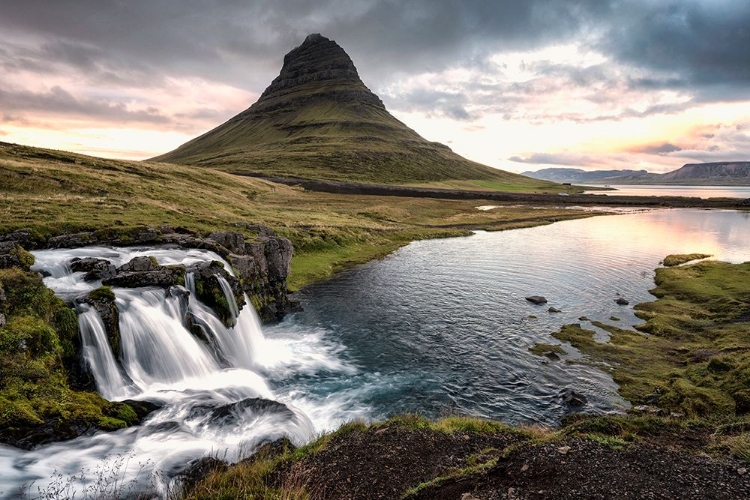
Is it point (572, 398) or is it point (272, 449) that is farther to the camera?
point (572, 398)

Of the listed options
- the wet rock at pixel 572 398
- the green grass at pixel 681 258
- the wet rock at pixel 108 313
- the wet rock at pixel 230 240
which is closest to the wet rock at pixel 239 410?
the wet rock at pixel 108 313

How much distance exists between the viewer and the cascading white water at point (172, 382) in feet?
39.7

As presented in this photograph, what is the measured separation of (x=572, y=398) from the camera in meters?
19.5

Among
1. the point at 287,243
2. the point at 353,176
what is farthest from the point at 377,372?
the point at 353,176

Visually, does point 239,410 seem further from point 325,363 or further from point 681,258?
point 681,258

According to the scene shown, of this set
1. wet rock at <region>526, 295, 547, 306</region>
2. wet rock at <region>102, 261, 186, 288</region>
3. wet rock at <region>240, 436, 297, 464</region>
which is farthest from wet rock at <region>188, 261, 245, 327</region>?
wet rock at <region>526, 295, 547, 306</region>

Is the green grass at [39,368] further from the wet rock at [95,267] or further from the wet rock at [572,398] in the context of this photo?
the wet rock at [572,398]

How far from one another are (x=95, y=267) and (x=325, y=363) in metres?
14.6

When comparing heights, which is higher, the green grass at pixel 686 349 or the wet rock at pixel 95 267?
the wet rock at pixel 95 267

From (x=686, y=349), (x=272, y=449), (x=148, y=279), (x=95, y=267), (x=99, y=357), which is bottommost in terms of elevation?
A: (x=686, y=349)

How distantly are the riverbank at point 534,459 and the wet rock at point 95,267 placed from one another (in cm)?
1541

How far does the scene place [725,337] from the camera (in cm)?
2584

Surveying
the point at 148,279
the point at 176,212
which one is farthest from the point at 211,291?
the point at 176,212

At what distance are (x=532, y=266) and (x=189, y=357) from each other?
43.2m
